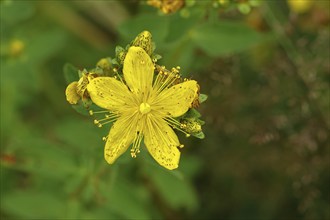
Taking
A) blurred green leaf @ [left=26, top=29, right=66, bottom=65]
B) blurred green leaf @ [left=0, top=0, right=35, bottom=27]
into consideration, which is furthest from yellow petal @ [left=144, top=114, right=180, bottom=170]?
blurred green leaf @ [left=26, top=29, right=66, bottom=65]

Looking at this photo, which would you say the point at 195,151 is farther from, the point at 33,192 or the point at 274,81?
the point at 33,192

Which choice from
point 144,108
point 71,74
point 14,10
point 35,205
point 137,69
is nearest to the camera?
point 137,69

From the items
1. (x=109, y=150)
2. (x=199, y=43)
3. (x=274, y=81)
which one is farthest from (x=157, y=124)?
(x=274, y=81)

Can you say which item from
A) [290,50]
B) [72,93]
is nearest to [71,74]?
[72,93]

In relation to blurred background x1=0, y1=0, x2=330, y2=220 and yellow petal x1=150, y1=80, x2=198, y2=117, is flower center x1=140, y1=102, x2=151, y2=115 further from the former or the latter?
blurred background x1=0, y1=0, x2=330, y2=220

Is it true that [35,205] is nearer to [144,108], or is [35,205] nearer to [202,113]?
[202,113]

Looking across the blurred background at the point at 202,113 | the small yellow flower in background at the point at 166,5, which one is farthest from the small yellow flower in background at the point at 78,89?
the small yellow flower in background at the point at 166,5
